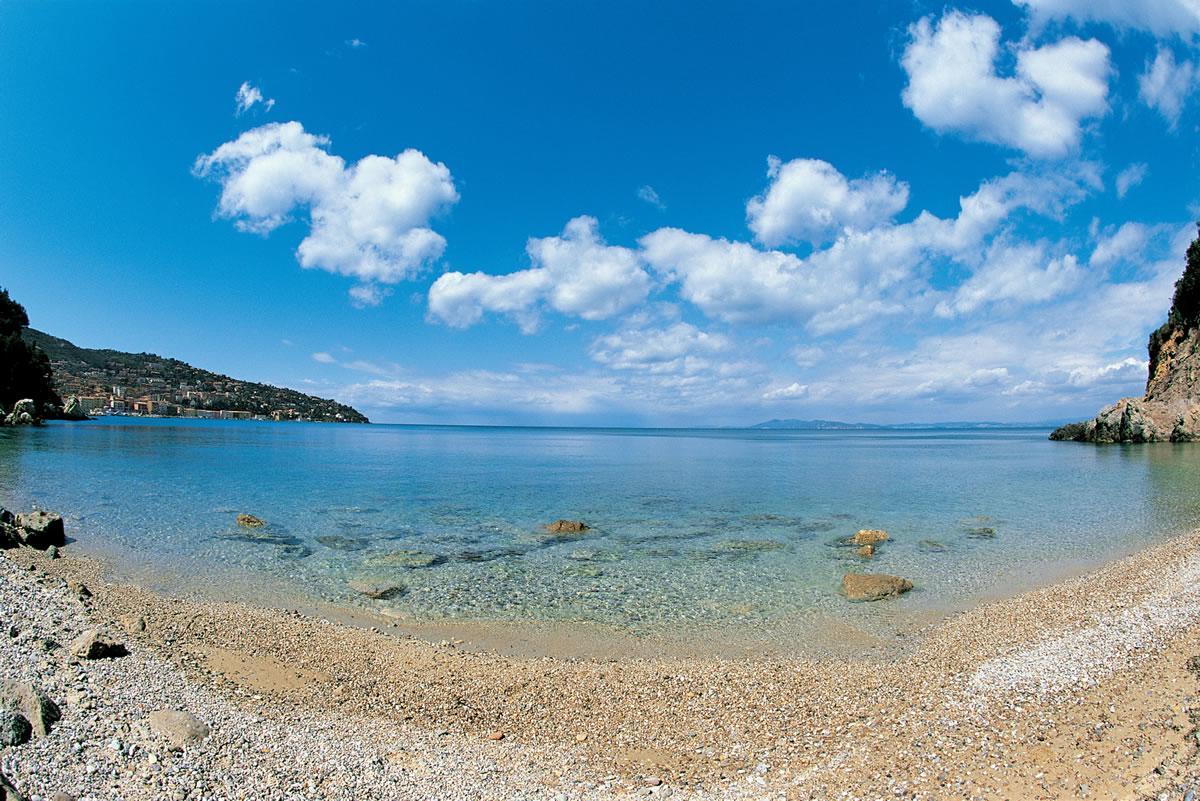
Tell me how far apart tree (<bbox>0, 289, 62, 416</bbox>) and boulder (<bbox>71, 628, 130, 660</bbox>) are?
121816 mm

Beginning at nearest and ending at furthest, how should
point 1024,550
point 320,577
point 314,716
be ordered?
point 314,716, point 320,577, point 1024,550

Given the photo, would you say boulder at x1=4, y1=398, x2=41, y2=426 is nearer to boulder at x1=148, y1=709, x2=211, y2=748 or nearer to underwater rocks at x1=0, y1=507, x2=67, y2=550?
underwater rocks at x1=0, y1=507, x2=67, y2=550

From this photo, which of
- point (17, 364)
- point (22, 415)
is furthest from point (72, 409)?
point (22, 415)

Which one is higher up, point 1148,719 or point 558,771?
point 1148,719

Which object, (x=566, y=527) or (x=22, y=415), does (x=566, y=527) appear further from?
(x=22, y=415)

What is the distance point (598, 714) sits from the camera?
8984 mm

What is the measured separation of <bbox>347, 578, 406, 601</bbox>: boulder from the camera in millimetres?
15822

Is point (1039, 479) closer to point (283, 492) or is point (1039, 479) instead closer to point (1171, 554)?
point (1171, 554)

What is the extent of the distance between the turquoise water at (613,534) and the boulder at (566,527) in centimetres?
82

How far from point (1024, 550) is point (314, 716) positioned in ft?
76.7

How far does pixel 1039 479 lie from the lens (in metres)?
46.8

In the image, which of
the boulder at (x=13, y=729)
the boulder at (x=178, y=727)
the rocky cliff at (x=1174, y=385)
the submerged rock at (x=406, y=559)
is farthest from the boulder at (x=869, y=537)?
the rocky cliff at (x=1174, y=385)

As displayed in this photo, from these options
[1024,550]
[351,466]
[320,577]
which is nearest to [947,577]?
[1024,550]

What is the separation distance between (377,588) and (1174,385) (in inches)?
4373
